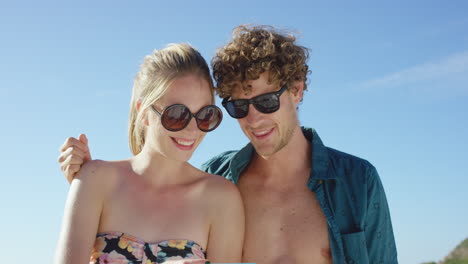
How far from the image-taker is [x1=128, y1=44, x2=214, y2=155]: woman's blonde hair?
12.8 feet

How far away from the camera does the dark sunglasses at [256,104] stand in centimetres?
496

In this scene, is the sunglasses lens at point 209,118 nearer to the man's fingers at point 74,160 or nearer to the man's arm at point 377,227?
the man's fingers at point 74,160

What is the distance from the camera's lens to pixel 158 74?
3.93 m

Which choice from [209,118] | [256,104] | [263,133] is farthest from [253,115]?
[209,118]

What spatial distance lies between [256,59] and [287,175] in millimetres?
1209

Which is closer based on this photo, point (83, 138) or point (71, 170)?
point (71, 170)

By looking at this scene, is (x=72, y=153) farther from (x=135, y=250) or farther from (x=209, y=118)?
(x=209, y=118)

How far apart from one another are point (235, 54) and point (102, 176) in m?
2.06

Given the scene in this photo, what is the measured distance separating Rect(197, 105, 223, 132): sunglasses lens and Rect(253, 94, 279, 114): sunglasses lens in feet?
2.98

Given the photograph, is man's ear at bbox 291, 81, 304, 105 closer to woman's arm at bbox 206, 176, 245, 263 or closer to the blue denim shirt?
the blue denim shirt

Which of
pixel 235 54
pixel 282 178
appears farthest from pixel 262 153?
pixel 235 54

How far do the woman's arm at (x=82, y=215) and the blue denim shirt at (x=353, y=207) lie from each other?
2.03m

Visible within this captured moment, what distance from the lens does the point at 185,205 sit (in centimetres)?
393

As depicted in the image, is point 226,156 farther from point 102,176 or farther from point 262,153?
point 102,176
